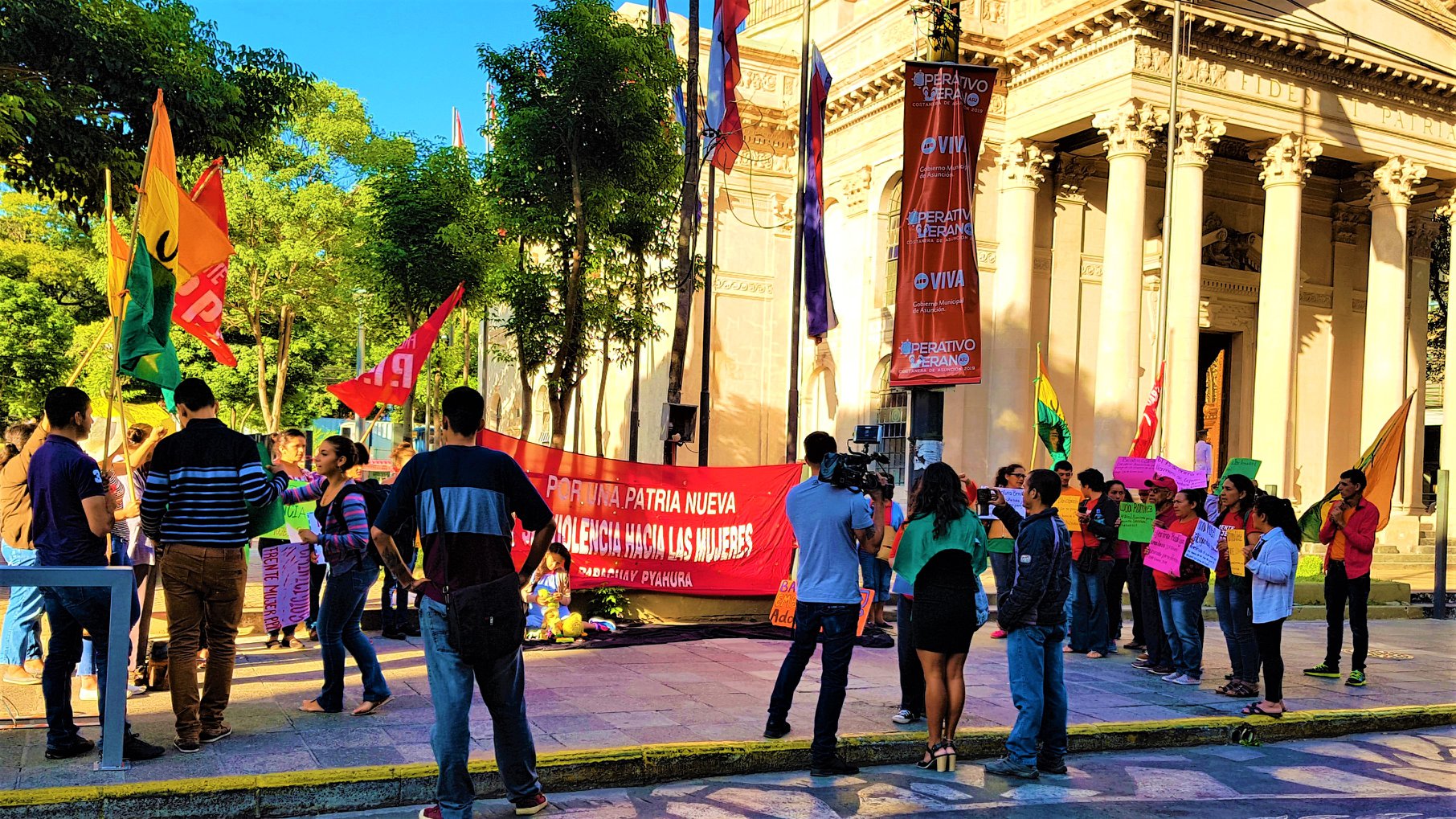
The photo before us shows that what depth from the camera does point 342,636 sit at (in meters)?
7.94

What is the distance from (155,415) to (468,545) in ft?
64.2

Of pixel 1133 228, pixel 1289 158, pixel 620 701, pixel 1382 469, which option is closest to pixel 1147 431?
pixel 1382 469

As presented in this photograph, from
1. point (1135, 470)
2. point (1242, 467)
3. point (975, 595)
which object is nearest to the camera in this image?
point (975, 595)

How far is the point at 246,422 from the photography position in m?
48.7

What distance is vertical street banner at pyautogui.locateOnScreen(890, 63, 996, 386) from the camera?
36.2ft

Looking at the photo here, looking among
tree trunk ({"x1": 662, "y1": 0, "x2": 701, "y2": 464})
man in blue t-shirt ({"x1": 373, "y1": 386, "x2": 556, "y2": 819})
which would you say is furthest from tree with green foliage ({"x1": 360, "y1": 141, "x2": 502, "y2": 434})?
man in blue t-shirt ({"x1": 373, "y1": 386, "x2": 556, "y2": 819})

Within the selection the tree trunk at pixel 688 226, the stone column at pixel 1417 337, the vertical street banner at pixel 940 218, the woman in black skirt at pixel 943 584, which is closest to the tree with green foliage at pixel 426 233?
the tree trunk at pixel 688 226

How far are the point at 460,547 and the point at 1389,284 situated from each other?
26.8 metres

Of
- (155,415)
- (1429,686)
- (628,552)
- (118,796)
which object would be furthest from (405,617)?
(155,415)

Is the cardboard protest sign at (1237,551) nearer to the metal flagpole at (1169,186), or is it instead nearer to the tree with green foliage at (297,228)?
the metal flagpole at (1169,186)

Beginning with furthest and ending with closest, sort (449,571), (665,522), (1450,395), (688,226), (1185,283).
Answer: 1. (1450,395)
2. (1185,283)
3. (688,226)
4. (665,522)
5. (449,571)

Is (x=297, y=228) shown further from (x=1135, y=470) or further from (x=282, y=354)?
(x=1135, y=470)

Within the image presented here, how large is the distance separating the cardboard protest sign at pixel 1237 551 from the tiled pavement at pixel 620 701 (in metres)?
1.10

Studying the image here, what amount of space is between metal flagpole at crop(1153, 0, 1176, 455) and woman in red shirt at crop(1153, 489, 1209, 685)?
11.8m
